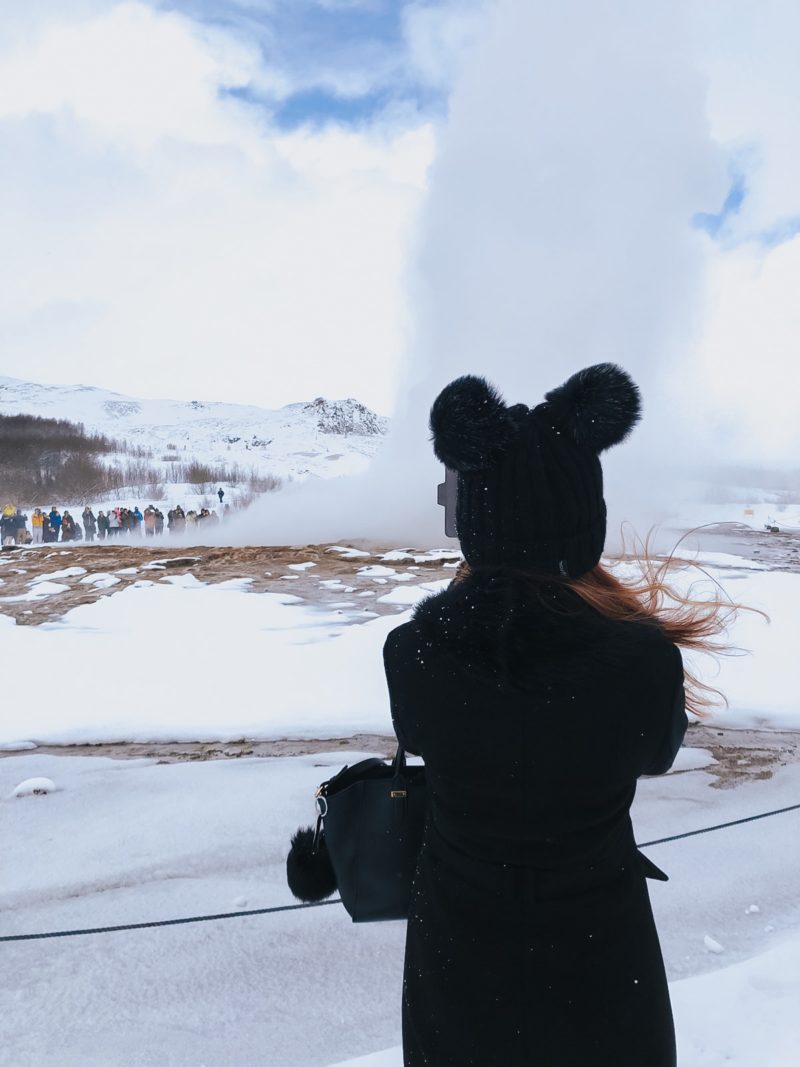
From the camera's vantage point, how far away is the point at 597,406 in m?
1.26

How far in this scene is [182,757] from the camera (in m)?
4.67

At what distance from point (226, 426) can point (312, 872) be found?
15506cm

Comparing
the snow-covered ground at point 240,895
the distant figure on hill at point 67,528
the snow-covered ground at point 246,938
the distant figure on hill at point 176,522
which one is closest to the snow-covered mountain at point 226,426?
the distant figure on hill at point 176,522

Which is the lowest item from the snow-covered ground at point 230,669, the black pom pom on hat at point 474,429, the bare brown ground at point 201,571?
the snow-covered ground at point 230,669

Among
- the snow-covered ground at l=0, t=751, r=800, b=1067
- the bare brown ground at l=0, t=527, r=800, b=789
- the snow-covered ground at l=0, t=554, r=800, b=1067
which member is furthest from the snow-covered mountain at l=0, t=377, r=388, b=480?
the snow-covered ground at l=0, t=751, r=800, b=1067

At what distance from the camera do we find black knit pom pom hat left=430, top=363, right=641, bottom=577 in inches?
46.5

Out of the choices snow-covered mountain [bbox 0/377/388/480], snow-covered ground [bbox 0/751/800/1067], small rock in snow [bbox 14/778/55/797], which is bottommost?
snow-covered ground [bbox 0/751/800/1067]

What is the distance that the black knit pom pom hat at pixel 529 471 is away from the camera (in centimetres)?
118

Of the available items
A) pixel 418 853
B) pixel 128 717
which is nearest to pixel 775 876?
pixel 418 853

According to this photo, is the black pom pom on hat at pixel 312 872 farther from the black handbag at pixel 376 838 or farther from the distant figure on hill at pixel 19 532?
the distant figure on hill at pixel 19 532

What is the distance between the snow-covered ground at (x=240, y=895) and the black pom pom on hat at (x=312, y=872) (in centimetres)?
111

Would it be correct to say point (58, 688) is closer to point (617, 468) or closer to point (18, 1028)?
point (18, 1028)

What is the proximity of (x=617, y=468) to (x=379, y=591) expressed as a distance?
16.0 m

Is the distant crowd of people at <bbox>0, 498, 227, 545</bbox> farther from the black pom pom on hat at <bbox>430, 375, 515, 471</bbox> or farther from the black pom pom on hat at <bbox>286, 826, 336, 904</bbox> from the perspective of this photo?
the black pom pom on hat at <bbox>430, 375, 515, 471</bbox>
